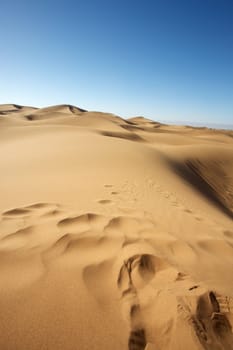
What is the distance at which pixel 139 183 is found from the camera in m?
4.67

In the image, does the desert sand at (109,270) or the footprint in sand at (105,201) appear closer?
the desert sand at (109,270)

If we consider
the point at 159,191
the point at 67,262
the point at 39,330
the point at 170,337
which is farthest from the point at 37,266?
the point at 159,191

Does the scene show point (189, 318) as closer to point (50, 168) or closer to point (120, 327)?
point (120, 327)

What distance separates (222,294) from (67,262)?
1.26 metres

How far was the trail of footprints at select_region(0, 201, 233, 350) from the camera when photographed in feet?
4.73

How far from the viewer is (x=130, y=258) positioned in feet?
6.77

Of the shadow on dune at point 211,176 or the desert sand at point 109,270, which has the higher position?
the desert sand at point 109,270

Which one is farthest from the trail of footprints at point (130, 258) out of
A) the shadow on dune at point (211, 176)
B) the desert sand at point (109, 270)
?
the shadow on dune at point (211, 176)

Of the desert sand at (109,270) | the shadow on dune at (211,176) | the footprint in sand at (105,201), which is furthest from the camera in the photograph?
the shadow on dune at (211,176)

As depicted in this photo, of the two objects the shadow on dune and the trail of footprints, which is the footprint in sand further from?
the shadow on dune

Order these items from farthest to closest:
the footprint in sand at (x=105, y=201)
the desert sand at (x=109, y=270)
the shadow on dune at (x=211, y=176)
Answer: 1. the shadow on dune at (x=211, y=176)
2. the footprint in sand at (x=105, y=201)
3. the desert sand at (x=109, y=270)

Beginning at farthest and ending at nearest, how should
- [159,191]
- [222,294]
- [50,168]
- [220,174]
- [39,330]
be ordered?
1. [220,174]
2. [50,168]
3. [159,191]
4. [222,294]
5. [39,330]

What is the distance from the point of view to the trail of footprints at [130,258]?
4.73 feet

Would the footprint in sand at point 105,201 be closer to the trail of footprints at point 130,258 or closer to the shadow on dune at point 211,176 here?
the trail of footprints at point 130,258
